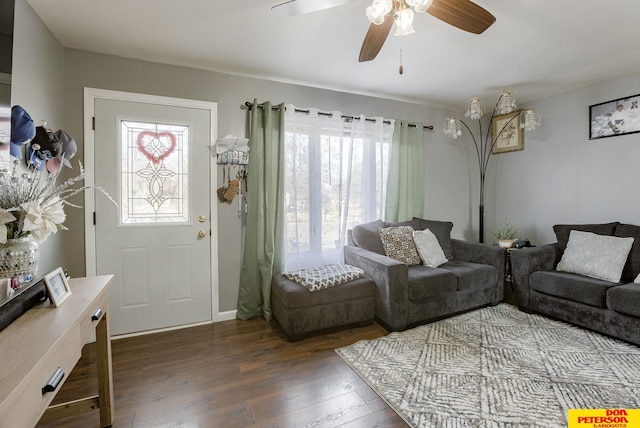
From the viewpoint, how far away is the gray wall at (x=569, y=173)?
2.96 metres

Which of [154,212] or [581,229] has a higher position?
[154,212]

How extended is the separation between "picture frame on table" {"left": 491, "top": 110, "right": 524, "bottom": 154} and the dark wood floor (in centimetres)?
309

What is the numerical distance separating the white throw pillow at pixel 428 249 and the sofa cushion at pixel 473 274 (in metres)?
0.09

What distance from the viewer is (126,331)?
2.55m

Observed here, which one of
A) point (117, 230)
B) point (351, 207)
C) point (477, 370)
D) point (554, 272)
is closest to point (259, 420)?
point (477, 370)

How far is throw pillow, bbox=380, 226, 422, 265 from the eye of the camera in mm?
3014

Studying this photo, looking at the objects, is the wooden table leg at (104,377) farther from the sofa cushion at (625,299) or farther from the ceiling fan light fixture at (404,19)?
the sofa cushion at (625,299)

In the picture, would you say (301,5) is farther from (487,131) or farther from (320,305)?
(487,131)

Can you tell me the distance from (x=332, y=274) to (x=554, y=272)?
2149mm

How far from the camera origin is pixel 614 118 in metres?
3.00

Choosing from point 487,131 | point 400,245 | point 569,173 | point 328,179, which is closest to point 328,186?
point 328,179

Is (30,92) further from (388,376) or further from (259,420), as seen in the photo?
(388,376)

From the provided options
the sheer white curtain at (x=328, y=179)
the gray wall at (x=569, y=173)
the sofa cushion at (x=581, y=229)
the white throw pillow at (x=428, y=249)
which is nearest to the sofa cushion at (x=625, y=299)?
the sofa cushion at (x=581, y=229)

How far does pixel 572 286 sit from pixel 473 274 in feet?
2.50
